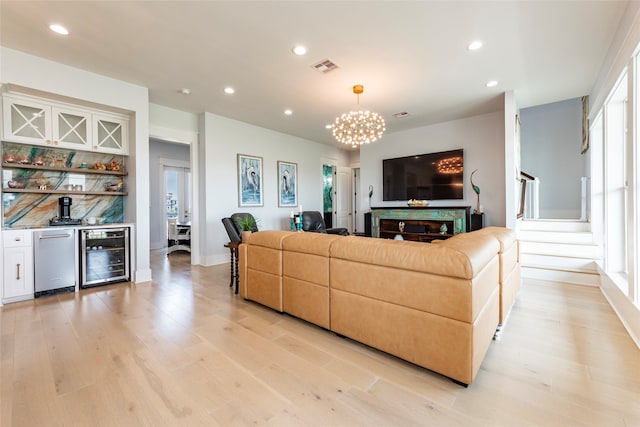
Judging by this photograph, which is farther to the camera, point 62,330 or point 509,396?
point 62,330

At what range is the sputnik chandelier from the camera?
3637 millimetres

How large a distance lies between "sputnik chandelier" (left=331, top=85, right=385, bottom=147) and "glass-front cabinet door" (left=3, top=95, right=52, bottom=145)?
3.71 meters

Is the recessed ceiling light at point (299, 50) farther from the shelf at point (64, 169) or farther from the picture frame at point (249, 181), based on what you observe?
the shelf at point (64, 169)

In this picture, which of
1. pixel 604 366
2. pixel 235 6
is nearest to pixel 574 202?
pixel 604 366

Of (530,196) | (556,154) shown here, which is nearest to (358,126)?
(530,196)

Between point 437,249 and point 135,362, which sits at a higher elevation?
point 437,249

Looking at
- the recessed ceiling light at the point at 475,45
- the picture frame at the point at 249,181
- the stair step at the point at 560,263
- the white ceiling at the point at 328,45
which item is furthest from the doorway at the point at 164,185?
the stair step at the point at 560,263

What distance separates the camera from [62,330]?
2.29 metres

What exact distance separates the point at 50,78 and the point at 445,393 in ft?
16.2

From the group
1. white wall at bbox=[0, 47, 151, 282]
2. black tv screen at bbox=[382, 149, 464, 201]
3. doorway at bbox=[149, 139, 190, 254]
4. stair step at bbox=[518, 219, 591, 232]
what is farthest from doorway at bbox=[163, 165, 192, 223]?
stair step at bbox=[518, 219, 591, 232]

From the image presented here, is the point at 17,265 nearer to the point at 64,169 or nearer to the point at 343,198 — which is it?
the point at 64,169

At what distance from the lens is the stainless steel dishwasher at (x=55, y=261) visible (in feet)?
10.3

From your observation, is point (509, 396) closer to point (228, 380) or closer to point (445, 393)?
point (445, 393)

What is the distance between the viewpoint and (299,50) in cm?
290
